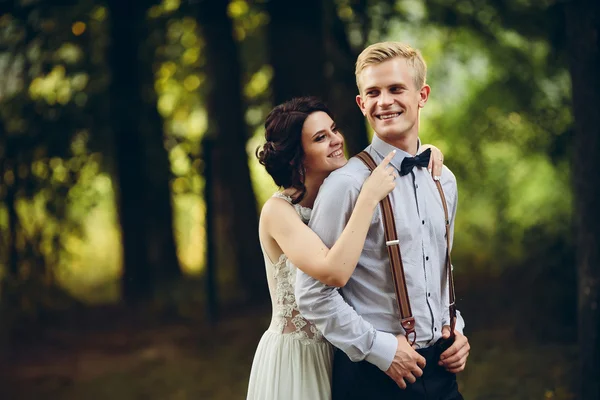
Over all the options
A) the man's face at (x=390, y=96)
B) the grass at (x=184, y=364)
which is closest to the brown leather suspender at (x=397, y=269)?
the man's face at (x=390, y=96)

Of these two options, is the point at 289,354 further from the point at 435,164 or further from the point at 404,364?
the point at 435,164

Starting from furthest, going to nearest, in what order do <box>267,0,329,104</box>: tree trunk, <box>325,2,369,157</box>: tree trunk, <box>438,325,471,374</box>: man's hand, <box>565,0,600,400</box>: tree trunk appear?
1. <box>325,2,369,157</box>: tree trunk
2. <box>267,0,329,104</box>: tree trunk
3. <box>565,0,600,400</box>: tree trunk
4. <box>438,325,471,374</box>: man's hand

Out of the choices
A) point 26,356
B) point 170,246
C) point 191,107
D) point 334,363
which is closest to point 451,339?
point 334,363

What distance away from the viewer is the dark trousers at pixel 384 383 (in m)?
2.98

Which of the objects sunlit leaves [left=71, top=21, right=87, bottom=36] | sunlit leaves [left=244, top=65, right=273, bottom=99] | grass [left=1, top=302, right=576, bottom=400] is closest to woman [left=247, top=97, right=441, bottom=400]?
grass [left=1, top=302, right=576, bottom=400]

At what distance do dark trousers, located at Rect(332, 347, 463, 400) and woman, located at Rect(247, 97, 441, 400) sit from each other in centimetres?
24

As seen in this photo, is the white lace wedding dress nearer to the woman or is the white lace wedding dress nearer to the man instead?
the woman

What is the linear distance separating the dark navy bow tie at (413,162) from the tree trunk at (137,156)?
6.85 meters

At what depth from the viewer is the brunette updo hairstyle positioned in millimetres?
3309

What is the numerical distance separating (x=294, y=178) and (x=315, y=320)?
705 millimetres

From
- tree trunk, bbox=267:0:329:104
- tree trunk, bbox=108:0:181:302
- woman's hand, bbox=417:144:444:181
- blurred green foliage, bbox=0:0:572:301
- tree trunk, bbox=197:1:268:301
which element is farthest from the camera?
tree trunk, bbox=108:0:181:302

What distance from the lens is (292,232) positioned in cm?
313

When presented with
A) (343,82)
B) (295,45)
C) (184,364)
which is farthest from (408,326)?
(343,82)

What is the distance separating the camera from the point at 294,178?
339 centimetres
